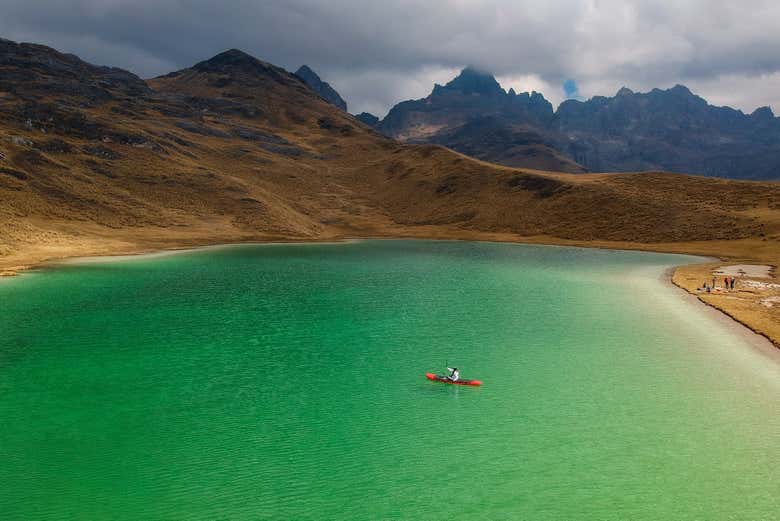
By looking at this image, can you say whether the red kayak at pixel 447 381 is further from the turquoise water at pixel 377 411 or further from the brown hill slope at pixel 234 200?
the brown hill slope at pixel 234 200

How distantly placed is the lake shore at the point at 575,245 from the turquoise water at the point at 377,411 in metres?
5.03

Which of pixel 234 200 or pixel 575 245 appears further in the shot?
pixel 234 200

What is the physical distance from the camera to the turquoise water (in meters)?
19.0

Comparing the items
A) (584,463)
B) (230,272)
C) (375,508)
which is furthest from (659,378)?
Result: (230,272)

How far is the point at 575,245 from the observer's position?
133125mm

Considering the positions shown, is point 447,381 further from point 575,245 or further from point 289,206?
point 289,206

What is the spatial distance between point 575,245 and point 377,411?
118332mm

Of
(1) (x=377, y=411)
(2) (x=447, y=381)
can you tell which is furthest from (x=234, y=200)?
(1) (x=377, y=411)

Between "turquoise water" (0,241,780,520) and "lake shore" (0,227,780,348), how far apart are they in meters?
5.03

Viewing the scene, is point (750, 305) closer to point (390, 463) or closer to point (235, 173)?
point (390, 463)

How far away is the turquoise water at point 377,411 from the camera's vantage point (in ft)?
62.2

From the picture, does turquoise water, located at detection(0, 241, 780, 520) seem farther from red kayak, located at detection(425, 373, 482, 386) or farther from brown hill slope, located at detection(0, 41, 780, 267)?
brown hill slope, located at detection(0, 41, 780, 267)

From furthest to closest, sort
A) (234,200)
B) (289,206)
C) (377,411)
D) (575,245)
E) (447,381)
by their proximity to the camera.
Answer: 1. (289,206)
2. (234,200)
3. (575,245)
4. (447,381)
5. (377,411)

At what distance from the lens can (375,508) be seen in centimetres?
1820
